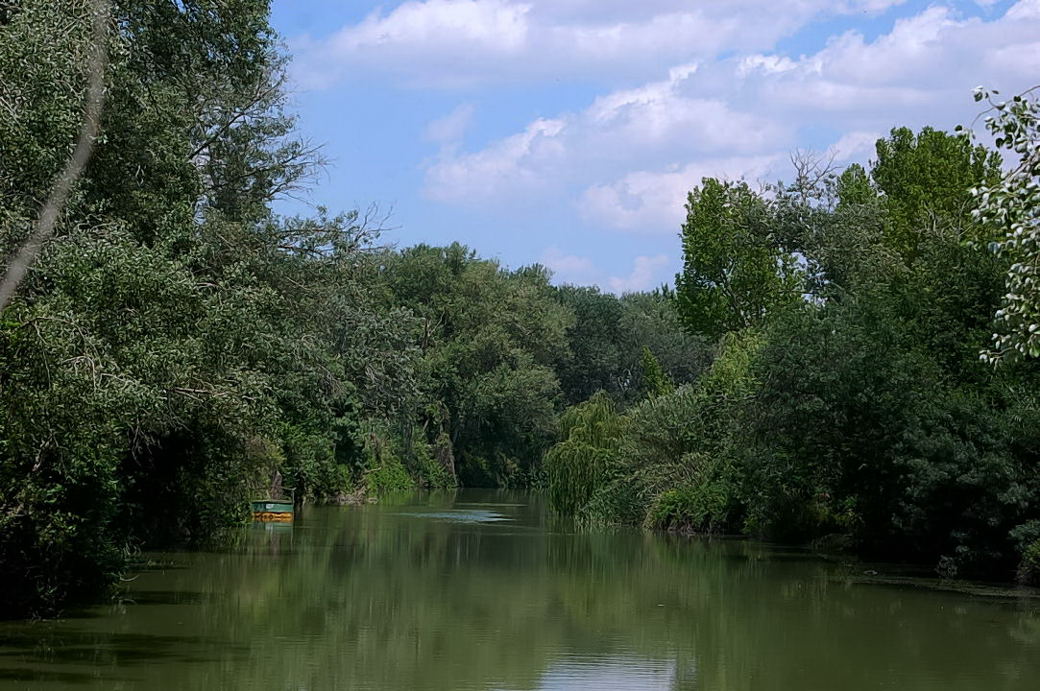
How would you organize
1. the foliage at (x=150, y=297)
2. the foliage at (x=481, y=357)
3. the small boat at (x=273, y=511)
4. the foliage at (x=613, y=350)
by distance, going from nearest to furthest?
the foliage at (x=150, y=297) → the small boat at (x=273, y=511) → the foliage at (x=481, y=357) → the foliage at (x=613, y=350)

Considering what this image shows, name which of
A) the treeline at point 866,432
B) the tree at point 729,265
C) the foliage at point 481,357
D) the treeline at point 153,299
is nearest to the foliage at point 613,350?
the foliage at point 481,357

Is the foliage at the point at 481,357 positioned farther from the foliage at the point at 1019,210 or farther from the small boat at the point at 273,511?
the foliage at the point at 1019,210

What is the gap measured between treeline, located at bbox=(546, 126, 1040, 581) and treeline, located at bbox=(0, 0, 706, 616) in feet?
28.9

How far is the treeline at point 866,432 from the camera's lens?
79.9 ft

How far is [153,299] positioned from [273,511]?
82.4 ft

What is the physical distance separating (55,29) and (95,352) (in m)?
3.57

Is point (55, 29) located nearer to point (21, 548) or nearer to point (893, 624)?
point (21, 548)

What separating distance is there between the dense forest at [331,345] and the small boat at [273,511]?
131 cm

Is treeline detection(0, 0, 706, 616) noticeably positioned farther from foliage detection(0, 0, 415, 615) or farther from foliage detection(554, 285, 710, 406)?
foliage detection(554, 285, 710, 406)

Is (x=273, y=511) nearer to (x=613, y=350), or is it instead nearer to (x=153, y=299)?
(x=153, y=299)

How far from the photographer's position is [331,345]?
31578 millimetres

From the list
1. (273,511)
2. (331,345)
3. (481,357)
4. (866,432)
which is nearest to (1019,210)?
(866,432)

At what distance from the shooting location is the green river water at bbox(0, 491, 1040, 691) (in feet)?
45.3

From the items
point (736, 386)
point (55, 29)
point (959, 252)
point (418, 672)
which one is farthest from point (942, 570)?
point (55, 29)
